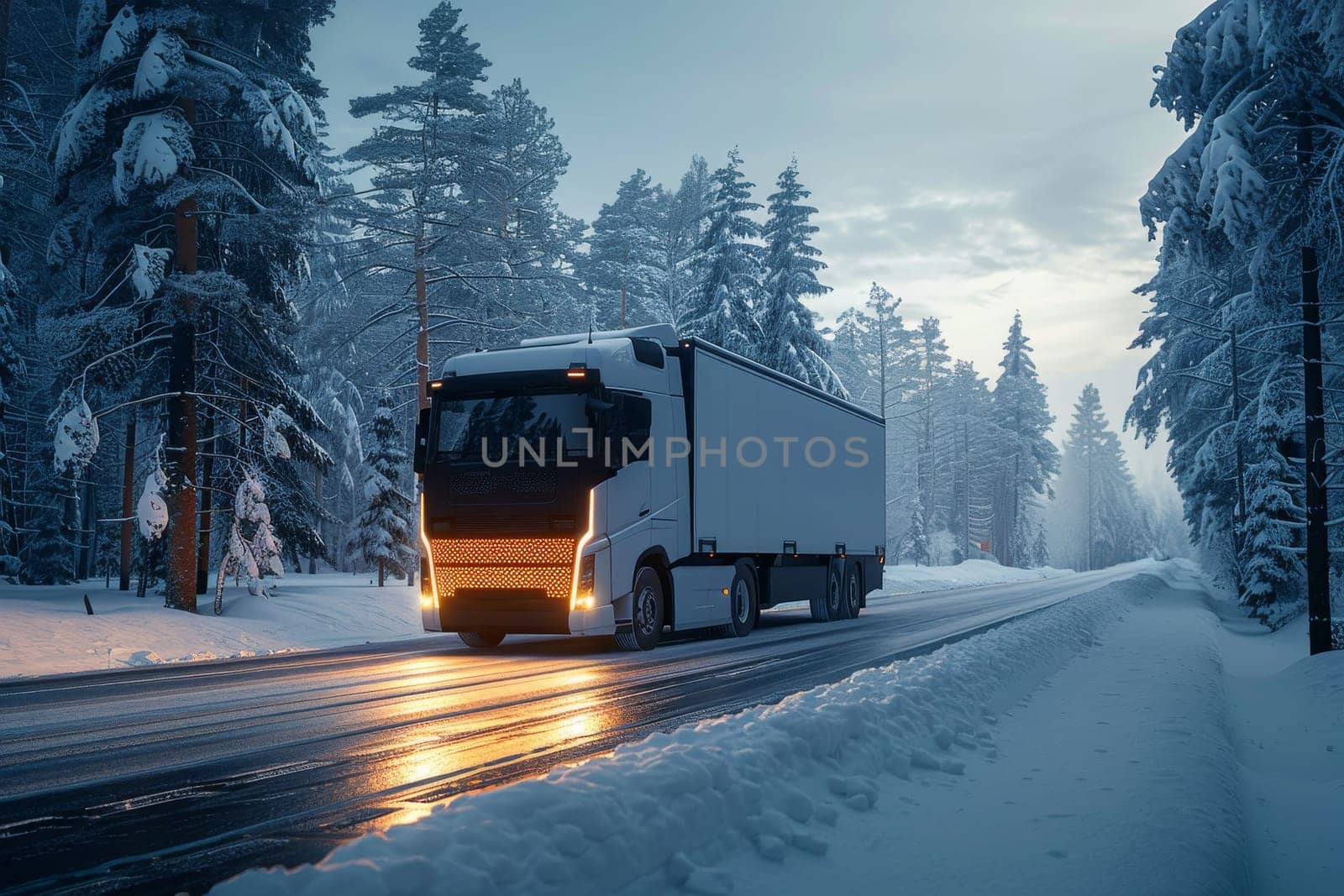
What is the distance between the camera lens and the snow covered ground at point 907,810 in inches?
154

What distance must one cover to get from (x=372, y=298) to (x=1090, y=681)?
44.6m

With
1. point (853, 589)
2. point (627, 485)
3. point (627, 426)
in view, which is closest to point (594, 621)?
point (627, 485)

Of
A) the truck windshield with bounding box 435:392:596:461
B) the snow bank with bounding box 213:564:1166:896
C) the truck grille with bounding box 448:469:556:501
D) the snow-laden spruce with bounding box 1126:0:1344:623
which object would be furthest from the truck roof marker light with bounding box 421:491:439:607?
the snow-laden spruce with bounding box 1126:0:1344:623

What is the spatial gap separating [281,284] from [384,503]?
14.9 metres

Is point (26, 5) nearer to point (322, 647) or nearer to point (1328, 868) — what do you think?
point (322, 647)

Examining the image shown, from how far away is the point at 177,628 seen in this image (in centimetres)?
1548

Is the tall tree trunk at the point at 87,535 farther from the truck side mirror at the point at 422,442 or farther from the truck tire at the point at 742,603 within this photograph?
the truck tire at the point at 742,603

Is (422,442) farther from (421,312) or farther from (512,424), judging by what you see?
(421,312)

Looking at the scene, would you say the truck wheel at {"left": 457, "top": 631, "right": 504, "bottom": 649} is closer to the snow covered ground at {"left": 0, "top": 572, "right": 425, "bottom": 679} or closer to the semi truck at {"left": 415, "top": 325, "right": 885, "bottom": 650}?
the semi truck at {"left": 415, "top": 325, "right": 885, "bottom": 650}

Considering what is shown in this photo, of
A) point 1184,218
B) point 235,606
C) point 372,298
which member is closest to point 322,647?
point 235,606

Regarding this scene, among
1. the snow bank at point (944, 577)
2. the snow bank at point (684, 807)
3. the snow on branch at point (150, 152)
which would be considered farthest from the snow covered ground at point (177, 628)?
the snow bank at point (944, 577)

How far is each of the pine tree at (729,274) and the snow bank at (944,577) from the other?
35.9 feet

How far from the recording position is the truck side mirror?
14.1m

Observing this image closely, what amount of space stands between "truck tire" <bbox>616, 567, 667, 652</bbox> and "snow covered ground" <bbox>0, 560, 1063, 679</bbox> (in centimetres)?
591
